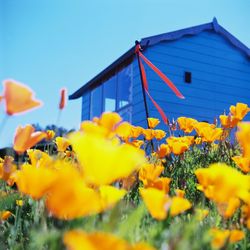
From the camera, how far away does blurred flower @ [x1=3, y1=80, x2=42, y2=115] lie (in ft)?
2.34

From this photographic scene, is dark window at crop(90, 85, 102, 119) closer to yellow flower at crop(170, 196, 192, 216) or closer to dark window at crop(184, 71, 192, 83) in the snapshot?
dark window at crop(184, 71, 192, 83)

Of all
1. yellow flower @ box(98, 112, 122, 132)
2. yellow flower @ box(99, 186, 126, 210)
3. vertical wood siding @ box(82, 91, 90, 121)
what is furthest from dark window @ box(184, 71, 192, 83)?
yellow flower @ box(99, 186, 126, 210)

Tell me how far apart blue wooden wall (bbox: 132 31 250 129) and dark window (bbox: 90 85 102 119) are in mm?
3129

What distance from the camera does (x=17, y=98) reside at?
2.39 feet

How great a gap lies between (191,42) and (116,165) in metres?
10.5

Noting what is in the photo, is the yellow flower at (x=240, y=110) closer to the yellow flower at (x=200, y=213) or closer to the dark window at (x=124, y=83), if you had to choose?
the yellow flower at (x=200, y=213)

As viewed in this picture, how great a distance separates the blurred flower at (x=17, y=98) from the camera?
2.34 feet

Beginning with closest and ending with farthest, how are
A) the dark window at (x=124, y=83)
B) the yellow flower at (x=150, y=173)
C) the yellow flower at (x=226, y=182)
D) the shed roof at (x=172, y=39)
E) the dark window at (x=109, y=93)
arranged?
the yellow flower at (x=226, y=182), the yellow flower at (x=150, y=173), the shed roof at (x=172, y=39), the dark window at (x=124, y=83), the dark window at (x=109, y=93)

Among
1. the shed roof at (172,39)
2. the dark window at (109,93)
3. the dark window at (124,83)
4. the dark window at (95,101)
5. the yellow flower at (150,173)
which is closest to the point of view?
the yellow flower at (150,173)

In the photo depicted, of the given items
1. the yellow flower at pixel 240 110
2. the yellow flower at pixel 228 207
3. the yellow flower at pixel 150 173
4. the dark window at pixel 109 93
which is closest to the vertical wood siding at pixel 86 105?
the dark window at pixel 109 93

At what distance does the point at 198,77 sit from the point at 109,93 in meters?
3.27

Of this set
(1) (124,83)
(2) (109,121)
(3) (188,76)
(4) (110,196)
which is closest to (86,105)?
(1) (124,83)

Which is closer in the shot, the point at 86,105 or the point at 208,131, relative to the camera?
the point at 208,131

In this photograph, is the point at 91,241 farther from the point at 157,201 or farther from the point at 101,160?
the point at 157,201
